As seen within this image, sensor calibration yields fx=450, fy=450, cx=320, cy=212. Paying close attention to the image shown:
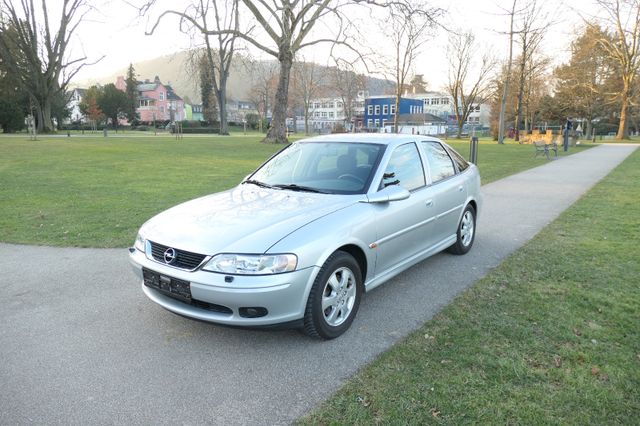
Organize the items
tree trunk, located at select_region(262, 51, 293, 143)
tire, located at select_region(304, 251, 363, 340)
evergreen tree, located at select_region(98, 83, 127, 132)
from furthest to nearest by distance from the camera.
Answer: evergreen tree, located at select_region(98, 83, 127, 132) → tree trunk, located at select_region(262, 51, 293, 143) → tire, located at select_region(304, 251, 363, 340)

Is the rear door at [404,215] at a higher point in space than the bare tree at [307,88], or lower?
lower

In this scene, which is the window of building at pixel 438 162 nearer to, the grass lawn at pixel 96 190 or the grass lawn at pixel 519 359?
the grass lawn at pixel 519 359

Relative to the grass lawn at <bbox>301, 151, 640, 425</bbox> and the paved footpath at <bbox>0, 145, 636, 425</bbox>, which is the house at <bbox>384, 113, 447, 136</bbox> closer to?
the grass lawn at <bbox>301, 151, 640, 425</bbox>

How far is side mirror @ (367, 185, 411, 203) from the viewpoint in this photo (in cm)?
400

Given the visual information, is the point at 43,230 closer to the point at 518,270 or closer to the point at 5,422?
the point at 5,422

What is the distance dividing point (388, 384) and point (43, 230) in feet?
21.0

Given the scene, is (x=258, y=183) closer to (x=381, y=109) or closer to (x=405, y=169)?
(x=405, y=169)

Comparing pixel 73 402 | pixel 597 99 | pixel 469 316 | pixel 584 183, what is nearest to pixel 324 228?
pixel 469 316

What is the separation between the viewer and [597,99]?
170 ft

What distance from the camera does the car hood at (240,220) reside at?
330 centimetres

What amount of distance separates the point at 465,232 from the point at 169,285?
3919 millimetres

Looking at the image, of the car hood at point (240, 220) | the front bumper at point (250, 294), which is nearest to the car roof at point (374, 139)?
the car hood at point (240, 220)

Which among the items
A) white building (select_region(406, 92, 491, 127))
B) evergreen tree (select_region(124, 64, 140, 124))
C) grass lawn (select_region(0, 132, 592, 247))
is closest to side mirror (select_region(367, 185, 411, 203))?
grass lawn (select_region(0, 132, 592, 247))

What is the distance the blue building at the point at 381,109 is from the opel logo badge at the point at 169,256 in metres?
98.4
